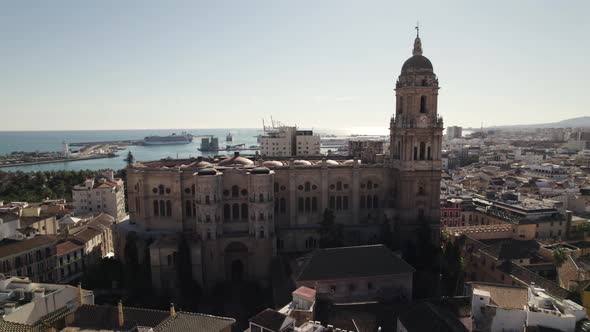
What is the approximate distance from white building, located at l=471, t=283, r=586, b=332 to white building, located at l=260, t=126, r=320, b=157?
3828 inches

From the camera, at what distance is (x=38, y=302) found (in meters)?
28.2

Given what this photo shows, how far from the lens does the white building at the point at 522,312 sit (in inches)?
977

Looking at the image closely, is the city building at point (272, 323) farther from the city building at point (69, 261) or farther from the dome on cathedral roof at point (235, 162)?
the city building at point (69, 261)

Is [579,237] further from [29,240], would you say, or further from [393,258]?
[29,240]

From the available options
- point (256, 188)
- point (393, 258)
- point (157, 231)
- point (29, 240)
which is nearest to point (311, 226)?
point (256, 188)

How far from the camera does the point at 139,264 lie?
4566 centimetres

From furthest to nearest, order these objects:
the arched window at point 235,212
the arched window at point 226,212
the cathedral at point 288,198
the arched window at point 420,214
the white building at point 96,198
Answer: the white building at point 96,198
the arched window at point 420,214
the arched window at point 235,212
the arched window at point 226,212
the cathedral at point 288,198

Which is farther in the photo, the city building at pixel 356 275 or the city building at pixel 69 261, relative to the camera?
the city building at pixel 69 261

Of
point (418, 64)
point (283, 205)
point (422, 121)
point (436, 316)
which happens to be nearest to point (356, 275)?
point (436, 316)

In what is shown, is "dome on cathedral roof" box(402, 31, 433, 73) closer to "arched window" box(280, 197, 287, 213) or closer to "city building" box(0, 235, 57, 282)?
"arched window" box(280, 197, 287, 213)

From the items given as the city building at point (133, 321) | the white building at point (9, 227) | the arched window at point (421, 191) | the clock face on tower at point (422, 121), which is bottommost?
the city building at point (133, 321)

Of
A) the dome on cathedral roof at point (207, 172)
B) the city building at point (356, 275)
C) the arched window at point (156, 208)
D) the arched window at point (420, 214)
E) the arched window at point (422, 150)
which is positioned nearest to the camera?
the city building at point (356, 275)

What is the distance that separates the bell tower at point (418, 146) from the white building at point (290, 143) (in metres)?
74.4

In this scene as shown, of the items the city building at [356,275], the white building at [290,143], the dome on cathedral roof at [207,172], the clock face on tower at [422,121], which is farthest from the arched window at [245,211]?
the white building at [290,143]
